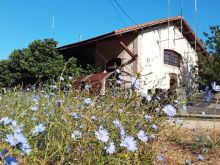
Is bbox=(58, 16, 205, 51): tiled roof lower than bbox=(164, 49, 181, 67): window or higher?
higher

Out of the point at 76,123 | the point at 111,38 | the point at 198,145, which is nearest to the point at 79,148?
the point at 76,123

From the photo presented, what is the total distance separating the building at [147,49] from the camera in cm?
1716

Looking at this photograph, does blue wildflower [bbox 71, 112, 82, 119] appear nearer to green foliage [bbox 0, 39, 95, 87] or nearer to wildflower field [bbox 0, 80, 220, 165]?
wildflower field [bbox 0, 80, 220, 165]

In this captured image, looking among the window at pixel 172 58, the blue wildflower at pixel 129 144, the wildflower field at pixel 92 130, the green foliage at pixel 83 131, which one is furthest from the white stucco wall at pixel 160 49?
the blue wildflower at pixel 129 144

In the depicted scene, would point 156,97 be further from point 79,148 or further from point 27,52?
point 27,52

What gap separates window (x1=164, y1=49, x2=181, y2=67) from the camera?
1958 cm

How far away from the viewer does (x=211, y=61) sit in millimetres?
19453

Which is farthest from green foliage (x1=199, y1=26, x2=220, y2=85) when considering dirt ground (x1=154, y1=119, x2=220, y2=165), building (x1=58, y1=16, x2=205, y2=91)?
dirt ground (x1=154, y1=119, x2=220, y2=165)

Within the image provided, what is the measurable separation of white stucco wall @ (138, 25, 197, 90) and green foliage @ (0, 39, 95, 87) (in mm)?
2866

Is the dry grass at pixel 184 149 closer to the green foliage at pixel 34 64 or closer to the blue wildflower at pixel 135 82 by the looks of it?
the blue wildflower at pixel 135 82

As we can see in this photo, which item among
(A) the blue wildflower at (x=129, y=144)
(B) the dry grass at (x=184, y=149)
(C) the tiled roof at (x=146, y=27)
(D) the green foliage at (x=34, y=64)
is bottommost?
(B) the dry grass at (x=184, y=149)

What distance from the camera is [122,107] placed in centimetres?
300

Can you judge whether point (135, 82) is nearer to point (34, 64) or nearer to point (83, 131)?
point (83, 131)

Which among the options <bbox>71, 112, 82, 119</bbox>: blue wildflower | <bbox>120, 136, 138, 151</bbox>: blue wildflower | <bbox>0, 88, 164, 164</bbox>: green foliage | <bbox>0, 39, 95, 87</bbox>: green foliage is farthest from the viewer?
<bbox>0, 39, 95, 87</bbox>: green foliage
